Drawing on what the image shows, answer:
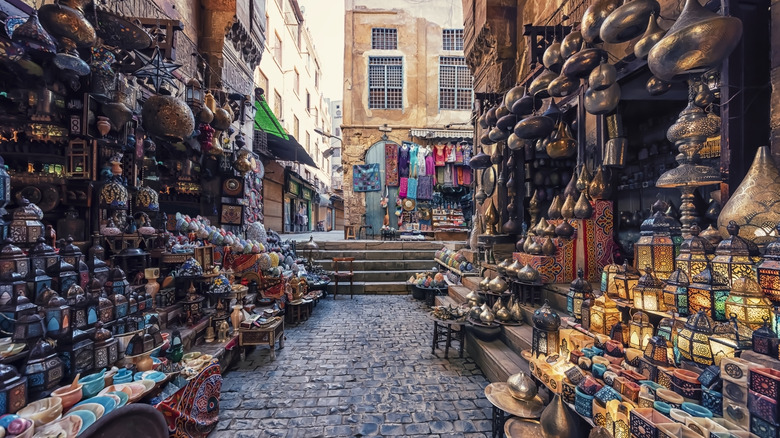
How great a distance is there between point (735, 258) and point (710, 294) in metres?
0.23

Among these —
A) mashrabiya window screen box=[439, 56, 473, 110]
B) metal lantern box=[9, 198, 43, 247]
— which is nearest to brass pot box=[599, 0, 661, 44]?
metal lantern box=[9, 198, 43, 247]

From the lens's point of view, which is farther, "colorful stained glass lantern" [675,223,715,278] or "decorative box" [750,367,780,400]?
"colorful stained glass lantern" [675,223,715,278]

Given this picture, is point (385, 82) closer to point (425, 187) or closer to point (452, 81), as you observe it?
point (452, 81)

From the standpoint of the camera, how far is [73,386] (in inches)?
80.0

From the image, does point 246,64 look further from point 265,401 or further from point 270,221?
point 265,401

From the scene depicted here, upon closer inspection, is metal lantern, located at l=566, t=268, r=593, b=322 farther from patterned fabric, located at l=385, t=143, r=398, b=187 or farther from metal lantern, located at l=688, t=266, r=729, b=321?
patterned fabric, located at l=385, t=143, r=398, b=187

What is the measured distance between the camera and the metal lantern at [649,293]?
213 centimetres

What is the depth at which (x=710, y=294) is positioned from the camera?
176 centimetres

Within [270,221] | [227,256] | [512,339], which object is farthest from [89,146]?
[270,221]

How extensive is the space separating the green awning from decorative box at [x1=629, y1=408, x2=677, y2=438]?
10754 mm

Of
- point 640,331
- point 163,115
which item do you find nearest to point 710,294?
point 640,331

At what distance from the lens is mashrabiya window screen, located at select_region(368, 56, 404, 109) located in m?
15.7

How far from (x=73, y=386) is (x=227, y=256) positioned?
406cm

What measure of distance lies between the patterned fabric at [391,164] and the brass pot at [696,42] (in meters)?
12.8
